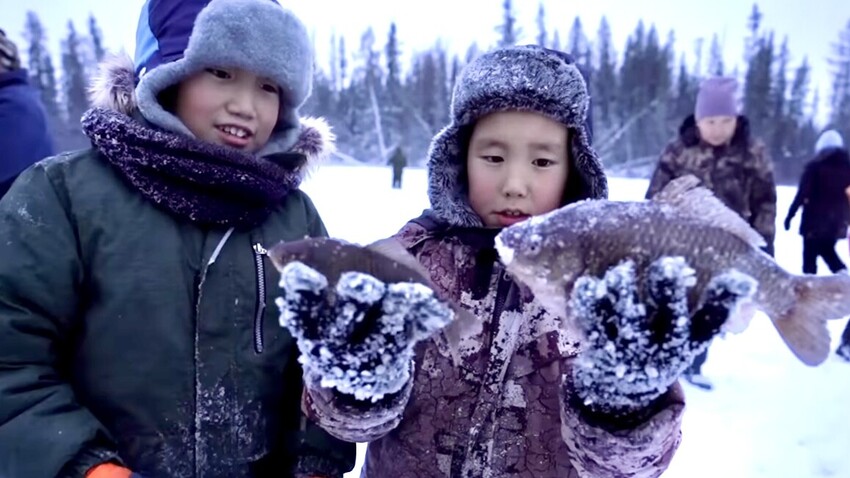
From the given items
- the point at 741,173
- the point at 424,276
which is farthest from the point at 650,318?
the point at 741,173

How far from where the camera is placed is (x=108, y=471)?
1.61m

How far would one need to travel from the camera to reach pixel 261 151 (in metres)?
2.15

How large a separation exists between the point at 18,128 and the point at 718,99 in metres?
5.30

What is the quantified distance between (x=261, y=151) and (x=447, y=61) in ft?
236

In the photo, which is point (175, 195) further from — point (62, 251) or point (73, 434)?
point (73, 434)

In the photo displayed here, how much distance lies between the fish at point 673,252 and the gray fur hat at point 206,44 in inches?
40.6

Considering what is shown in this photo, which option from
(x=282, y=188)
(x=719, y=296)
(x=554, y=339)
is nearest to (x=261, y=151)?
(x=282, y=188)

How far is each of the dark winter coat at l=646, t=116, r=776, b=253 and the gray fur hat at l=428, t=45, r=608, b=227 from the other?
375 cm

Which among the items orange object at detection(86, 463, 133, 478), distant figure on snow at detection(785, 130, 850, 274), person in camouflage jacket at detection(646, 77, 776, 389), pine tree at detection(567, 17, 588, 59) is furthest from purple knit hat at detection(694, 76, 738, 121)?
pine tree at detection(567, 17, 588, 59)

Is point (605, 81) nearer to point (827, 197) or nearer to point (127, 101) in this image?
point (827, 197)

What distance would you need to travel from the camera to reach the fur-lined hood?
202cm

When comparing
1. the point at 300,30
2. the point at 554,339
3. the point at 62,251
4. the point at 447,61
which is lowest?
the point at 447,61

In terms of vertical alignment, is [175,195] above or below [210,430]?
above

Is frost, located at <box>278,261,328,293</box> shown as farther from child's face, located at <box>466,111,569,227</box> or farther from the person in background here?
the person in background
